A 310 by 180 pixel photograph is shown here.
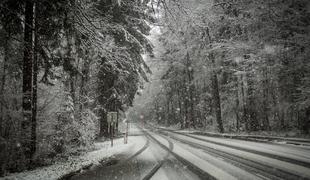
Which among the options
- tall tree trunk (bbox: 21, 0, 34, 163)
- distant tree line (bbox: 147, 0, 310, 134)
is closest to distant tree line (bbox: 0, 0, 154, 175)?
tall tree trunk (bbox: 21, 0, 34, 163)

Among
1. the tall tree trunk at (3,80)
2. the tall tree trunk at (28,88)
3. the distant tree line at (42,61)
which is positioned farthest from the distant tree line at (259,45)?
the tall tree trunk at (3,80)

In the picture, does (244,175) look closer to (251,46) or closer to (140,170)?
(140,170)

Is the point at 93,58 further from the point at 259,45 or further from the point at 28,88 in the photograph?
the point at 259,45

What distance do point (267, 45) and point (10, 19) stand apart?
14.7 m

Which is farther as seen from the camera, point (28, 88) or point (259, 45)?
point (259, 45)

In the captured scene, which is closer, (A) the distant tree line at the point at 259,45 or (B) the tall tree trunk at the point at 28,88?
(B) the tall tree trunk at the point at 28,88

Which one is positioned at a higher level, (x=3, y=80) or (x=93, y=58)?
(x=93, y=58)

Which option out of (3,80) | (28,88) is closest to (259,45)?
(28,88)

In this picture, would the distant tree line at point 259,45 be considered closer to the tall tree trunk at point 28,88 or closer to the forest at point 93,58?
the forest at point 93,58

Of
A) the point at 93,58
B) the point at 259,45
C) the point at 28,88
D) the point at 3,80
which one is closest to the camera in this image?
the point at 28,88

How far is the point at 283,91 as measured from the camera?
68.8 ft

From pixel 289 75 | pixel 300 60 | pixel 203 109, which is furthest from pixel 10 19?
pixel 203 109

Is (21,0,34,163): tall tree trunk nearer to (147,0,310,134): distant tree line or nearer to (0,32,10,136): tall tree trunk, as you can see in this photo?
(0,32,10,136): tall tree trunk

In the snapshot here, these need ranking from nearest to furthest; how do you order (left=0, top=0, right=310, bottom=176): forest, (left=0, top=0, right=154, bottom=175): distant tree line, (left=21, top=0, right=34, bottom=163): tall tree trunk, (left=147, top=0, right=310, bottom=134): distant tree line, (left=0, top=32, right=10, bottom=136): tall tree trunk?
(left=0, top=0, right=154, bottom=175): distant tree line, (left=0, top=0, right=310, bottom=176): forest, (left=0, top=32, right=10, bottom=136): tall tree trunk, (left=21, top=0, right=34, bottom=163): tall tree trunk, (left=147, top=0, right=310, bottom=134): distant tree line
